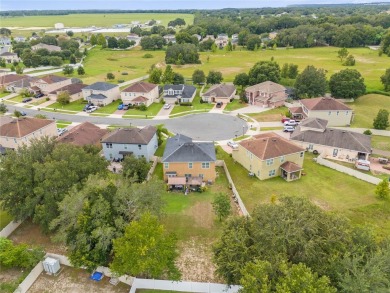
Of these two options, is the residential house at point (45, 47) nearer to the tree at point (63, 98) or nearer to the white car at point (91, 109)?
the tree at point (63, 98)

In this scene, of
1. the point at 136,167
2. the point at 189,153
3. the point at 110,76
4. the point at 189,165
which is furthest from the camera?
the point at 110,76

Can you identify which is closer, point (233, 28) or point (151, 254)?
point (151, 254)

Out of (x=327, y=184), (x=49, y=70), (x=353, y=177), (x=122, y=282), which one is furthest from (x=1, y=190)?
(x=49, y=70)

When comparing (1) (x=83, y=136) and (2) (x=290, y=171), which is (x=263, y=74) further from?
(1) (x=83, y=136)

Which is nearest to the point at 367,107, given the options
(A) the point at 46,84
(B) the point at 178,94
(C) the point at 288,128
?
(C) the point at 288,128

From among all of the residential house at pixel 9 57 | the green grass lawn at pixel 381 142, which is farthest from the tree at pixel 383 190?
the residential house at pixel 9 57

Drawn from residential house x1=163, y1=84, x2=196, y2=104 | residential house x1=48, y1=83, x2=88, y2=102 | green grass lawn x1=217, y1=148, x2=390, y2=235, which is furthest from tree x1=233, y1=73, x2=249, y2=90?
green grass lawn x1=217, y1=148, x2=390, y2=235

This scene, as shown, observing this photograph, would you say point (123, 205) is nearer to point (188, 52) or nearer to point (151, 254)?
point (151, 254)
